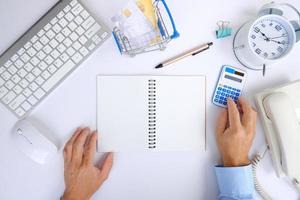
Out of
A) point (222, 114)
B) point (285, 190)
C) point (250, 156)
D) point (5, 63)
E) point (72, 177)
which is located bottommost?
point (285, 190)

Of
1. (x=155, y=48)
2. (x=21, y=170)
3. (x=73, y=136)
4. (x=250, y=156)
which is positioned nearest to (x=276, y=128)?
(x=250, y=156)

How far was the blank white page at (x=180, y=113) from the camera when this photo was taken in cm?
81

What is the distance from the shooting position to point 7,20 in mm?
768

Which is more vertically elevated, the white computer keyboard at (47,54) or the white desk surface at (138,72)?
the white computer keyboard at (47,54)

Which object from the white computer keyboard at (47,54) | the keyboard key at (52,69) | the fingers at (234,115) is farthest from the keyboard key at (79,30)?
the fingers at (234,115)

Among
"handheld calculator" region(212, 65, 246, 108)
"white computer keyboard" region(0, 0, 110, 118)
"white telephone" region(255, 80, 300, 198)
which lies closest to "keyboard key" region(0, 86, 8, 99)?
"white computer keyboard" region(0, 0, 110, 118)

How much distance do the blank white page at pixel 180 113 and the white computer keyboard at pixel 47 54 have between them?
0.69ft

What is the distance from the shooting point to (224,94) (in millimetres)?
828

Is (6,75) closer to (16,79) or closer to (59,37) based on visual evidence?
(16,79)

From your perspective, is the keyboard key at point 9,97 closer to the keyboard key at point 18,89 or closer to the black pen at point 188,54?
the keyboard key at point 18,89

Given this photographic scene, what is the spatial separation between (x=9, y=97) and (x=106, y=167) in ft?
0.95

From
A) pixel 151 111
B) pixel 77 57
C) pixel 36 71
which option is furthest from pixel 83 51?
pixel 151 111

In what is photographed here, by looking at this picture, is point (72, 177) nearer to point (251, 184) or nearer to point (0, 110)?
point (0, 110)

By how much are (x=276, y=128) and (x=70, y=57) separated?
0.54 m
